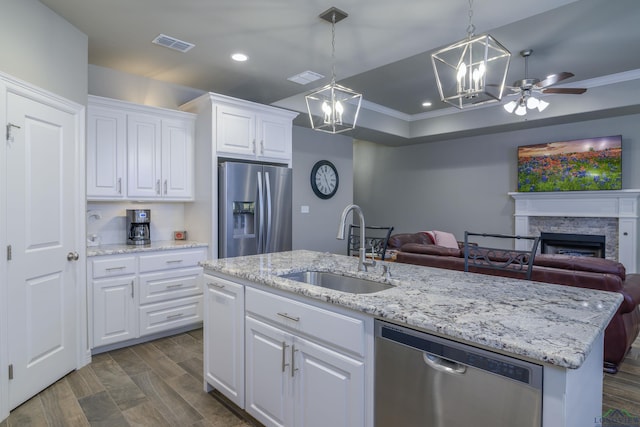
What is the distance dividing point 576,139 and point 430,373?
5.84 m

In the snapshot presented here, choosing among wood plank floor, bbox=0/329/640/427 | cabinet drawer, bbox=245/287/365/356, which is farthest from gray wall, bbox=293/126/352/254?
cabinet drawer, bbox=245/287/365/356

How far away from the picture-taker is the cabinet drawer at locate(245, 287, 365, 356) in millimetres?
1459

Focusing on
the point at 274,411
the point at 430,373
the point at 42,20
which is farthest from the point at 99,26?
the point at 430,373

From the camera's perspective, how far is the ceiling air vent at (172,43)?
2918mm

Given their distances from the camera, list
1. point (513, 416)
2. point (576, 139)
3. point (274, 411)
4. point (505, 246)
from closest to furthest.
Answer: point (513, 416) < point (274, 411) < point (576, 139) < point (505, 246)

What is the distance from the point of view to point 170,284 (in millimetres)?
3455

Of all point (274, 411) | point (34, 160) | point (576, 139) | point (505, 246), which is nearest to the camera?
point (274, 411)

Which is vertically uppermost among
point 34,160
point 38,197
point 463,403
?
point 34,160

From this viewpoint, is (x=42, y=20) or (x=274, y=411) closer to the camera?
Result: (x=274, y=411)

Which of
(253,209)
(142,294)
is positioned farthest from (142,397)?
(253,209)

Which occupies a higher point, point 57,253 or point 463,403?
point 57,253

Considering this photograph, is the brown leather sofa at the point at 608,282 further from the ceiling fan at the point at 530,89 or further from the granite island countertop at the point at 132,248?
the granite island countertop at the point at 132,248

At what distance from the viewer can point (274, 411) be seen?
1.83 metres

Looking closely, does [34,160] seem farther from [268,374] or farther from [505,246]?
[505,246]
